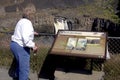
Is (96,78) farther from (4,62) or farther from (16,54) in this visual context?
(4,62)

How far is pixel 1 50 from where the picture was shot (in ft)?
30.8

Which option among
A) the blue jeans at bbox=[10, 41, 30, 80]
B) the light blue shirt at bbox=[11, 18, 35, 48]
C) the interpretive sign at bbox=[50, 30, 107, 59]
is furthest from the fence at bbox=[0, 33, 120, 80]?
the light blue shirt at bbox=[11, 18, 35, 48]

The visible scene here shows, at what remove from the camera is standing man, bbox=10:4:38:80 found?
22.9 ft

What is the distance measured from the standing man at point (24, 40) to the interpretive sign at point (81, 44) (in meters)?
0.73

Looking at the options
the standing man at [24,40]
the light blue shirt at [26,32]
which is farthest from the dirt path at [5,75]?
the light blue shirt at [26,32]

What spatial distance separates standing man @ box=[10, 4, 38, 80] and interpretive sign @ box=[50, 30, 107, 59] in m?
0.73

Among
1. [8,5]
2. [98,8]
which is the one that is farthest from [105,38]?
[8,5]

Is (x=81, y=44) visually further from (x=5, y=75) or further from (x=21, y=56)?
(x=5, y=75)

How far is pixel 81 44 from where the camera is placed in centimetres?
782

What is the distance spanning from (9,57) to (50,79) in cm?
142

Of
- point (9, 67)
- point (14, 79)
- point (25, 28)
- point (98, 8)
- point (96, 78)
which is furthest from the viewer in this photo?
point (98, 8)

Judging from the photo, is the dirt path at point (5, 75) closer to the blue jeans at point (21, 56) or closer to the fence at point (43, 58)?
the fence at point (43, 58)

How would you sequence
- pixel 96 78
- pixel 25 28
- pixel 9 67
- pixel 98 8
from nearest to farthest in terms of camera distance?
1. pixel 25 28
2. pixel 96 78
3. pixel 9 67
4. pixel 98 8

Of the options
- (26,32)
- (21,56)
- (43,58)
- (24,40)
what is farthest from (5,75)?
(26,32)
